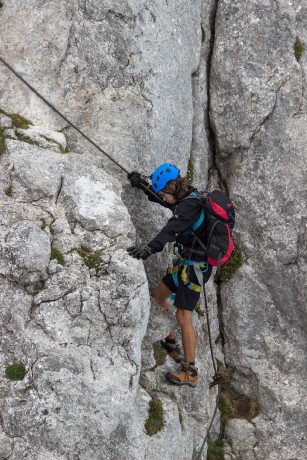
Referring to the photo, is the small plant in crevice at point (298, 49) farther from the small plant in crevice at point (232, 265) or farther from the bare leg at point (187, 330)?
Result: the bare leg at point (187, 330)

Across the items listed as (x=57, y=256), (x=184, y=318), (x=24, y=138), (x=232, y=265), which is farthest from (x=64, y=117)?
(x=232, y=265)

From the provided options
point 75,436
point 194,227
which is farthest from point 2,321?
point 194,227

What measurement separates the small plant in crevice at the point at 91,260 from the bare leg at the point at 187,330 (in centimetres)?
258

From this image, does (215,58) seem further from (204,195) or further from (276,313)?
(276,313)

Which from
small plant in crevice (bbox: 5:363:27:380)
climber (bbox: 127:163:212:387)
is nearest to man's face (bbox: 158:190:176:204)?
climber (bbox: 127:163:212:387)

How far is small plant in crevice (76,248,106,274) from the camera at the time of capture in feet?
34.3

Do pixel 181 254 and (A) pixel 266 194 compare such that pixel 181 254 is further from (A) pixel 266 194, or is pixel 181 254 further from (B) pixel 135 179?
(A) pixel 266 194

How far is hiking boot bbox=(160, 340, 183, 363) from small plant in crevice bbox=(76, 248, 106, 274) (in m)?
3.35

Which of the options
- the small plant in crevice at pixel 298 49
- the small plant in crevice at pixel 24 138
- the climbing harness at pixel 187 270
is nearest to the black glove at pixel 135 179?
the climbing harness at pixel 187 270

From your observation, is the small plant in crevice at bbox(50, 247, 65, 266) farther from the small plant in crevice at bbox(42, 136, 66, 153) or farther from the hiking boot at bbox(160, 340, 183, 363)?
the hiking boot at bbox(160, 340, 183, 363)

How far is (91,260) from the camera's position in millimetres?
10500

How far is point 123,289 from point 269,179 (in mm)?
6315

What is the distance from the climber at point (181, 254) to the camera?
36.7 feet

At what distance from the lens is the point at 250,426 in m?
15.0
